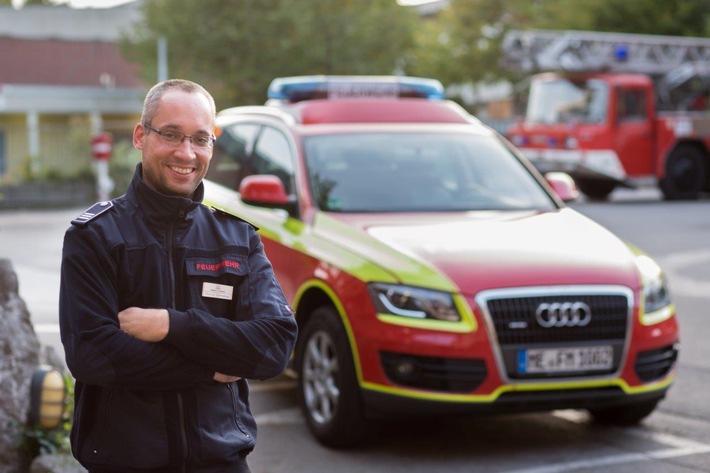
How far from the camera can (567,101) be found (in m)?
23.7

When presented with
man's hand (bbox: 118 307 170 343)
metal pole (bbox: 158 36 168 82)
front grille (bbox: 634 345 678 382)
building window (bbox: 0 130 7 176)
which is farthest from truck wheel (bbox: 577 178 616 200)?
man's hand (bbox: 118 307 170 343)

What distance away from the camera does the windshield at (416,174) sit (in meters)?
6.87

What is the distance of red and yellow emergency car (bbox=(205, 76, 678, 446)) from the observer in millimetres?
5656

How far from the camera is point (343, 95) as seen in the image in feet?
28.2

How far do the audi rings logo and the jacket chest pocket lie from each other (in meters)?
3.03

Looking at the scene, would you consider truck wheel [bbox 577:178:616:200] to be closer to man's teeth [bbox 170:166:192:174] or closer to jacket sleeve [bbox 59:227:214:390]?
man's teeth [bbox 170:166:192:174]

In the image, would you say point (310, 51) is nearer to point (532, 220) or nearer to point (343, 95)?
point (343, 95)

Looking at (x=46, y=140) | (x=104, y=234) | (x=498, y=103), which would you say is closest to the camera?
(x=104, y=234)

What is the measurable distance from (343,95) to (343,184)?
1.82m

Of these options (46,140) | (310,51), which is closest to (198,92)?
(46,140)

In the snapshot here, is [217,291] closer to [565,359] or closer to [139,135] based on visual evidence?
[139,135]

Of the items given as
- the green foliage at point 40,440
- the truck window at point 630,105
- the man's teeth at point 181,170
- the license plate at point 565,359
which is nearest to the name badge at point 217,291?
the man's teeth at point 181,170

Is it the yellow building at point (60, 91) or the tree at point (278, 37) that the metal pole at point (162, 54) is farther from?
the yellow building at point (60, 91)

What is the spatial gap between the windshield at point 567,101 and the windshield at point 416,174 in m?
16.2
